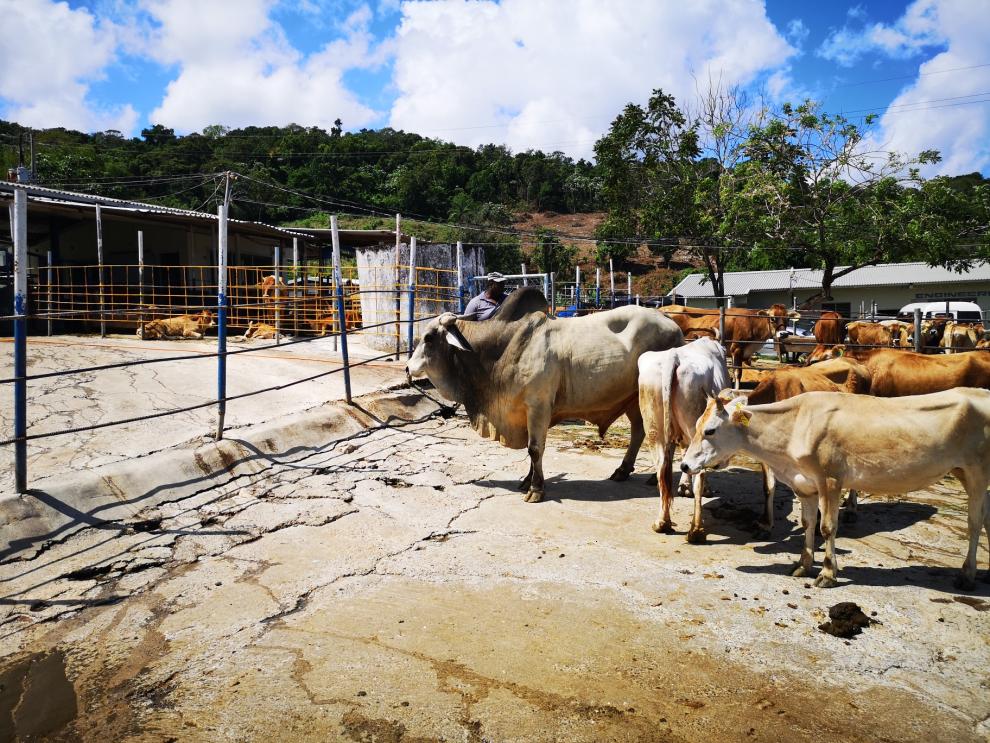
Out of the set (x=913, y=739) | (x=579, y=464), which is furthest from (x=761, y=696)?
(x=579, y=464)

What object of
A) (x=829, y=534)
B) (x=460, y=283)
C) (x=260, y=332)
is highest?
(x=460, y=283)

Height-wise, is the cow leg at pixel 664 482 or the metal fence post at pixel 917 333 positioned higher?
the metal fence post at pixel 917 333

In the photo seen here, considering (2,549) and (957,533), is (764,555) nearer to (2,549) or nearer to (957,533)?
(957,533)

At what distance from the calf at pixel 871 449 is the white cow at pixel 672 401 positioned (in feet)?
2.74

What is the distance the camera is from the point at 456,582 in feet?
15.1

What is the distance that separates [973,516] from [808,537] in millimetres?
1019

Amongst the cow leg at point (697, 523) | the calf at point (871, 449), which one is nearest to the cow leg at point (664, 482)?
the cow leg at point (697, 523)

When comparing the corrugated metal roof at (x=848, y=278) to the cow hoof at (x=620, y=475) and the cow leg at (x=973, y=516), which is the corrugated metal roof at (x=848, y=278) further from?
the cow leg at (x=973, y=516)

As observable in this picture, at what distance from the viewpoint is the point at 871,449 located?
4.48 metres

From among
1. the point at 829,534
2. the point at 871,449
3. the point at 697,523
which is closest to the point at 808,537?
the point at 829,534

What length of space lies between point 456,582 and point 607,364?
3039 millimetres

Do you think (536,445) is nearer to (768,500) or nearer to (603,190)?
(768,500)

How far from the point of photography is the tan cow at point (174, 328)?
1582 centimetres

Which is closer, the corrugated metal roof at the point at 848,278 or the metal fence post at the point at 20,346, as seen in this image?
the metal fence post at the point at 20,346
